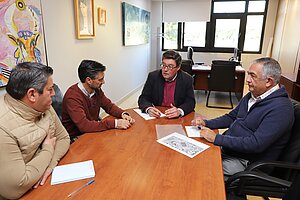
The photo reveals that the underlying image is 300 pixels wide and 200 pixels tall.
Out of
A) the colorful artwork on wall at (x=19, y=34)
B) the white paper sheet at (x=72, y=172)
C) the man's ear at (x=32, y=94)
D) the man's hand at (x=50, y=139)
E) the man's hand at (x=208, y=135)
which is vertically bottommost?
the white paper sheet at (x=72, y=172)

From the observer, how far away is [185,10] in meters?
6.52

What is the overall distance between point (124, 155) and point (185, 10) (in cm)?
613

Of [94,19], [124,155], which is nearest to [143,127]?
[124,155]

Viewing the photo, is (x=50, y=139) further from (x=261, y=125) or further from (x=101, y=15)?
(x=101, y=15)

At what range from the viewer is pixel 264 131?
1392mm

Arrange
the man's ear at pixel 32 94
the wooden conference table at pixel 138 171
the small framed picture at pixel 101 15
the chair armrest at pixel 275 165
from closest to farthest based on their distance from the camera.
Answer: the wooden conference table at pixel 138 171 < the man's ear at pixel 32 94 < the chair armrest at pixel 275 165 < the small framed picture at pixel 101 15

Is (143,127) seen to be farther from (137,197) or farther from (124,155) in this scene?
(137,197)

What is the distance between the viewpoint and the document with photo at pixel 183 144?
1.36 meters

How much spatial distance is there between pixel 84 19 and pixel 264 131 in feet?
9.02

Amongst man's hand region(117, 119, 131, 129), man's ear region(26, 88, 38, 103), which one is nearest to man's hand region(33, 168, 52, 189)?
man's ear region(26, 88, 38, 103)

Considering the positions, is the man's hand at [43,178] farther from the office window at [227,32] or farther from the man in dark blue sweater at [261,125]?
the office window at [227,32]

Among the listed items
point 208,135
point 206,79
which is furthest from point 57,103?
point 206,79

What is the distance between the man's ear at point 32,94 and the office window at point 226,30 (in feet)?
21.1

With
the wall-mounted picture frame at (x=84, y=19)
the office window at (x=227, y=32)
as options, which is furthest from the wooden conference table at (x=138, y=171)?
the office window at (x=227, y=32)
